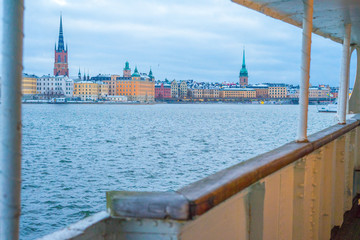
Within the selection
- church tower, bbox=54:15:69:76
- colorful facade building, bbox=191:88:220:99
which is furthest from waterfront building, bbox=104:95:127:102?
colorful facade building, bbox=191:88:220:99

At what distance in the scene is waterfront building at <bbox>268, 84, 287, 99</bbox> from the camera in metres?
152

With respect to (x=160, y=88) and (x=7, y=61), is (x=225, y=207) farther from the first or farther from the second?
(x=160, y=88)

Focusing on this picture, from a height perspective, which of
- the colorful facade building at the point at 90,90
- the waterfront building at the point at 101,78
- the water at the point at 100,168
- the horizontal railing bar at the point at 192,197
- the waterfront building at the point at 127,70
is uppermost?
the waterfront building at the point at 127,70

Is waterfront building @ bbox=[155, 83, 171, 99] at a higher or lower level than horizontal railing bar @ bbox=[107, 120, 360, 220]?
higher

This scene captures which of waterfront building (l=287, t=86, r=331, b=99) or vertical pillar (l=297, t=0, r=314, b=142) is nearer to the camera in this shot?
vertical pillar (l=297, t=0, r=314, b=142)

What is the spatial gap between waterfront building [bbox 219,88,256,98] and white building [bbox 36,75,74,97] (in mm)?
54710

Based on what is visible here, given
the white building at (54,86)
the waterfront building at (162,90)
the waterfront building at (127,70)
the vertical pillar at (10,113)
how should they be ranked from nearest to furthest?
1. the vertical pillar at (10,113)
2. the white building at (54,86)
3. the waterfront building at (127,70)
4. the waterfront building at (162,90)

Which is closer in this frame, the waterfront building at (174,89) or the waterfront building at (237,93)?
the waterfront building at (237,93)

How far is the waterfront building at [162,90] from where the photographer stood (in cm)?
15388

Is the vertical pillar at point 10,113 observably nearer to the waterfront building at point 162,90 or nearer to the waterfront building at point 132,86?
the waterfront building at point 132,86

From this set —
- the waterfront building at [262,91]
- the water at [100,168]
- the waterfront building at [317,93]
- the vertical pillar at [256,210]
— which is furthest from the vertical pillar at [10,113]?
the waterfront building at [262,91]

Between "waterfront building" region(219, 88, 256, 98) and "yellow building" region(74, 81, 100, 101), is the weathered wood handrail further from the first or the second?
"waterfront building" region(219, 88, 256, 98)

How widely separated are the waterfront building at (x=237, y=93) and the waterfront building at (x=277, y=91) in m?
7.14

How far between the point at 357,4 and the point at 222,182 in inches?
111
